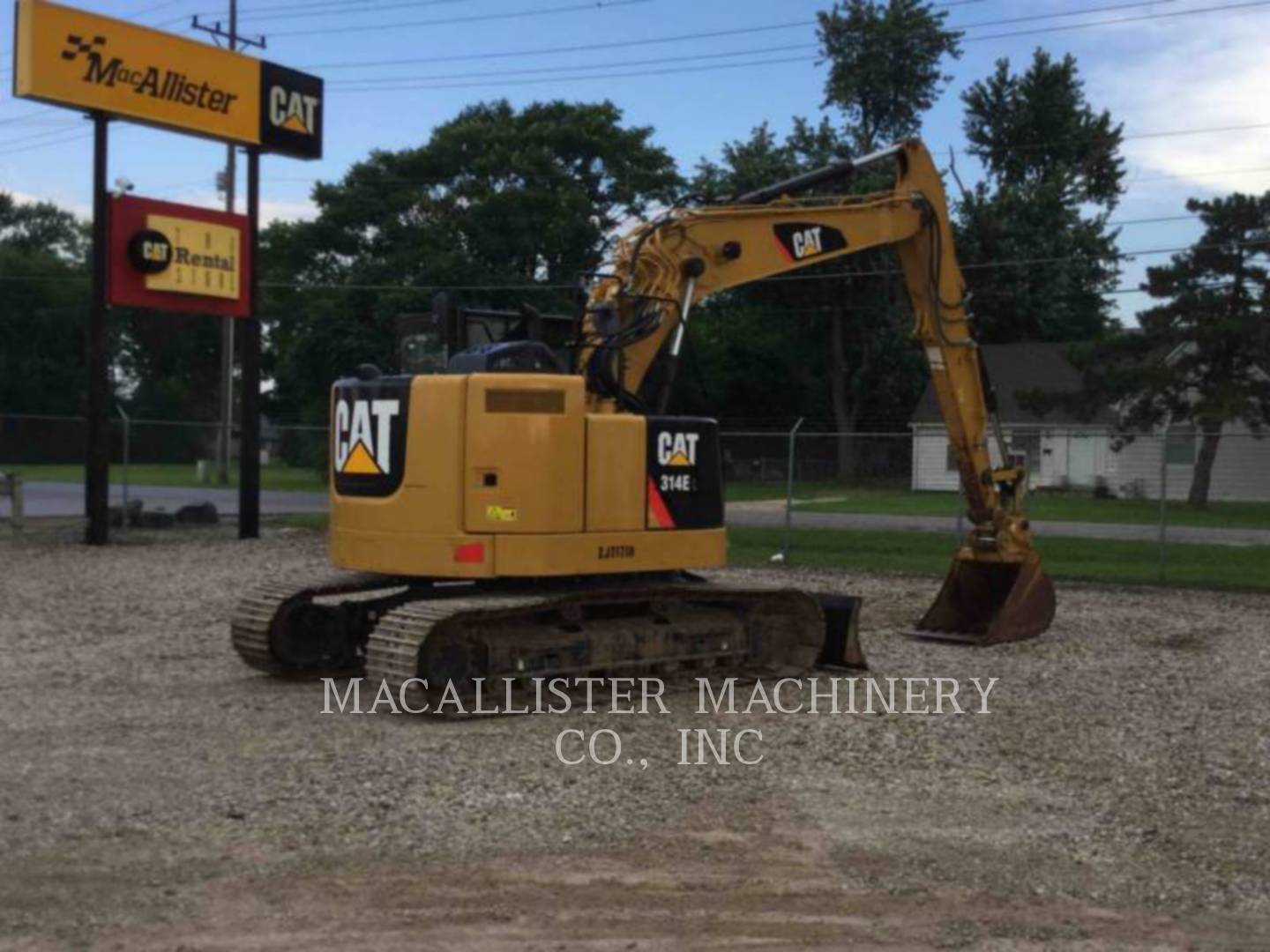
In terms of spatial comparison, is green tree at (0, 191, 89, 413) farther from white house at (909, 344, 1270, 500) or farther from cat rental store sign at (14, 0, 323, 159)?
cat rental store sign at (14, 0, 323, 159)

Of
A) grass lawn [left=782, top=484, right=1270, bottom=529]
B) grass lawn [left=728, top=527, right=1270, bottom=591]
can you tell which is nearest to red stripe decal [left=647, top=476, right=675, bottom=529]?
grass lawn [left=728, top=527, right=1270, bottom=591]

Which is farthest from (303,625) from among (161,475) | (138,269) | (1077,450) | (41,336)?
(41,336)

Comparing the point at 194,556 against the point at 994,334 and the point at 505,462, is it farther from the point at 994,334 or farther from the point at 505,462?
the point at 994,334

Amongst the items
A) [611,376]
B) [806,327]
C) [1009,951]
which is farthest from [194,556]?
[806,327]

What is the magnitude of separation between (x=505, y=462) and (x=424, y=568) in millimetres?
882

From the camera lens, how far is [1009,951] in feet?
16.4

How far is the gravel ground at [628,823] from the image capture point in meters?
5.23

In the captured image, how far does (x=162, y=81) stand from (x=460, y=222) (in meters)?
24.8

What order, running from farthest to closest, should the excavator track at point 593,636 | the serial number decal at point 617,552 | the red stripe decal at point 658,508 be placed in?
the red stripe decal at point 658,508, the serial number decal at point 617,552, the excavator track at point 593,636

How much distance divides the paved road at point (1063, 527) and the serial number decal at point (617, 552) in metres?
14.8

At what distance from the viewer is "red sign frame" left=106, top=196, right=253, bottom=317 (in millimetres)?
21156

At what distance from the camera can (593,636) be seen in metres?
9.43

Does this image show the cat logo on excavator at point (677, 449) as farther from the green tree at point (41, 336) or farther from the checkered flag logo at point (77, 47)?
the green tree at point (41, 336)

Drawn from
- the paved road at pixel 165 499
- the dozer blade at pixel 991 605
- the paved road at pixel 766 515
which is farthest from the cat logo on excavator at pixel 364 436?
the paved road at pixel 165 499
